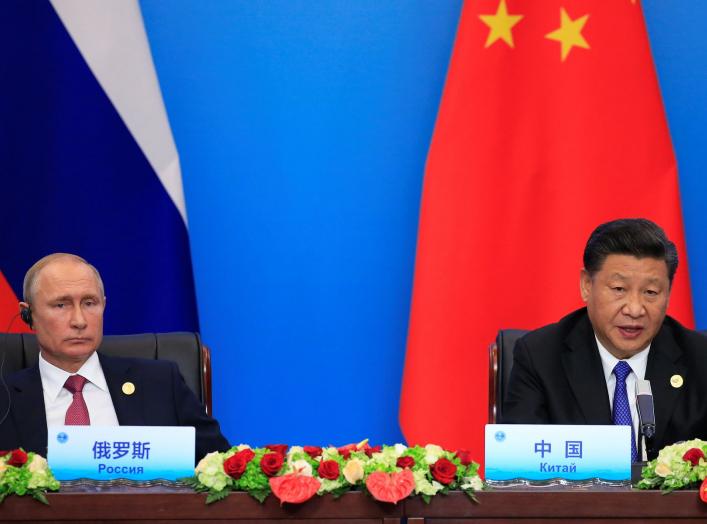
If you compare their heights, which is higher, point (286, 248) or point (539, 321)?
point (286, 248)

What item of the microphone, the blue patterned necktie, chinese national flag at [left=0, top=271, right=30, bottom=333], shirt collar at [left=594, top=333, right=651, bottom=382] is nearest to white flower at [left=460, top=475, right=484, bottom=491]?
the microphone

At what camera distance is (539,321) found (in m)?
3.73

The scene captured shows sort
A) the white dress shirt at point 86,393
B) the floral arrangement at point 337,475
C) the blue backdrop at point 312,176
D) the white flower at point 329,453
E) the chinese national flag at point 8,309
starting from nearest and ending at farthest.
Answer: the floral arrangement at point 337,475
the white flower at point 329,453
the white dress shirt at point 86,393
the chinese national flag at point 8,309
the blue backdrop at point 312,176

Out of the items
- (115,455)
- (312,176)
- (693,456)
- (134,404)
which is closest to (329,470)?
(115,455)

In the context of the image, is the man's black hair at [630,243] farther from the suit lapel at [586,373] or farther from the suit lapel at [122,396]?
the suit lapel at [122,396]

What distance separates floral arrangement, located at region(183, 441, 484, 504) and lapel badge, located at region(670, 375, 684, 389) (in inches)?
37.7

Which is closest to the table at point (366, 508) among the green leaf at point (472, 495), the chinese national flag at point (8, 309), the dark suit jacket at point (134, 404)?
the green leaf at point (472, 495)

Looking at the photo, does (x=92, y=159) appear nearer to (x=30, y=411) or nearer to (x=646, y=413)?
(x=30, y=411)

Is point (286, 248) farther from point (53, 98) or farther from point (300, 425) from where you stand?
point (53, 98)

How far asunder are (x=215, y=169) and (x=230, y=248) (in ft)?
0.94

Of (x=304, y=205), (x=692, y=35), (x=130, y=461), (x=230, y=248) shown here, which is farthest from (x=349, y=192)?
(x=130, y=461)

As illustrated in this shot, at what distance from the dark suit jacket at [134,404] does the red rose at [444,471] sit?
34.6 inches

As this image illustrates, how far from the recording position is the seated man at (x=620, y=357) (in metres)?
2.82

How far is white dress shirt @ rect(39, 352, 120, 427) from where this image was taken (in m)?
2.89
